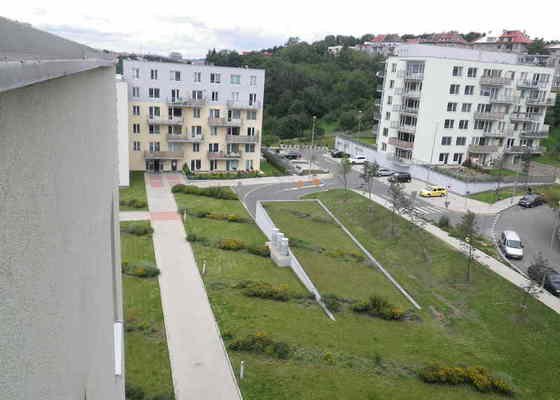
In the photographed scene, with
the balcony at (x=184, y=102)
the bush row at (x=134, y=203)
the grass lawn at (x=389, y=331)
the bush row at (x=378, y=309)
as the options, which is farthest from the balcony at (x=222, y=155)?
the bush row at (x=378, y=309)

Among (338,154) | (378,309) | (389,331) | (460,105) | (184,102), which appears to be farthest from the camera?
(338,154)

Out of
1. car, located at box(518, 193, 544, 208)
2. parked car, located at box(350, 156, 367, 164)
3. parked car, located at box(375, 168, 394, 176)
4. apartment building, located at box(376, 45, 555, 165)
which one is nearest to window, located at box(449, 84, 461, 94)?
apartment building, located at box(376, 45, 555, 165)

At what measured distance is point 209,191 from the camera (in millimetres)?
37594

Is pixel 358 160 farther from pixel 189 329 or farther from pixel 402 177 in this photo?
pixel 189 329

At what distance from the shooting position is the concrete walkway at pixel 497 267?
20.2m

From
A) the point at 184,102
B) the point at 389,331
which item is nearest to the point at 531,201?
the point at 389,331

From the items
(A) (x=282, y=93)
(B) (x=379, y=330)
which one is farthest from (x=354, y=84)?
(B) (x=379, y=330)

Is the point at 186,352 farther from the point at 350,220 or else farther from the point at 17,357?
the point at 350,220

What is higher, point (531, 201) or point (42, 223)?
point (42, 223)

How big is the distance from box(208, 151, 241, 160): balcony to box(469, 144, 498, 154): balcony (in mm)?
25512

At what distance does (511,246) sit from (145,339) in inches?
826

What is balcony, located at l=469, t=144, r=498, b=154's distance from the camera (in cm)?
4881

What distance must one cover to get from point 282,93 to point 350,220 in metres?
58.9

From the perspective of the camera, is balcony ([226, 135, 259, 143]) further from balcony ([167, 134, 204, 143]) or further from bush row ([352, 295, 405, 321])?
bush row ([352, 295, 405, 321])
